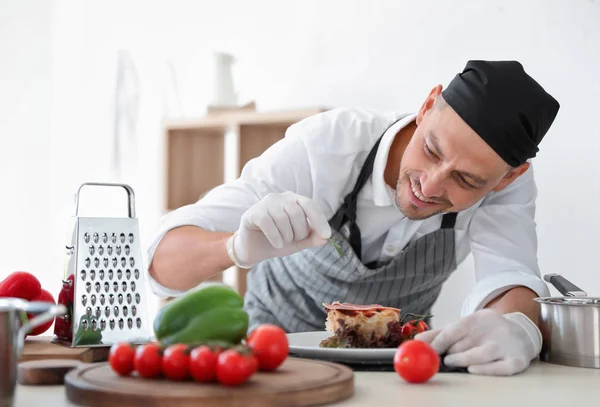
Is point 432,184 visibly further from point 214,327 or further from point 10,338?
point 10,338

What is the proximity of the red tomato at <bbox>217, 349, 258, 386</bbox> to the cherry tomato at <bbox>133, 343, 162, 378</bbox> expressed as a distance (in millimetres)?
93

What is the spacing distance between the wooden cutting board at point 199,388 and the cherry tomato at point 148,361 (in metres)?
0.01

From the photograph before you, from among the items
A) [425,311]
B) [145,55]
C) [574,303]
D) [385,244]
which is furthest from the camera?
[145,55]

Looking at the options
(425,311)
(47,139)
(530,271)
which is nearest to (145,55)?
(47,139)

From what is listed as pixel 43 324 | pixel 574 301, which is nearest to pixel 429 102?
pixel 574 301

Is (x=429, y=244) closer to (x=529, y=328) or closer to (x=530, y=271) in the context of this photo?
(x=530, y=271)

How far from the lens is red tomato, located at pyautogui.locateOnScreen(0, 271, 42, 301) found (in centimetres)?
143

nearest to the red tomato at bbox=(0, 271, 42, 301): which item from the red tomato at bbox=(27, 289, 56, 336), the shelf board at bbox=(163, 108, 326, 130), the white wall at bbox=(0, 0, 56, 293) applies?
the red tomato at bbox=(27, 289, 56, 336)

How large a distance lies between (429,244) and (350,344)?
2.30 ft

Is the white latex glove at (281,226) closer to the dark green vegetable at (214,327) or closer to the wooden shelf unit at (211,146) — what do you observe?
the dark green vegetable at (214,327)

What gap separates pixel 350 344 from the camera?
1354 millimetres

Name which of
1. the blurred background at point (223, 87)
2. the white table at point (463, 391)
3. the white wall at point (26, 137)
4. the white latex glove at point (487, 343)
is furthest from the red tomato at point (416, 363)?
the white wall at point (26, 137)

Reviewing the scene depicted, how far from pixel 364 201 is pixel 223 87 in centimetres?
167

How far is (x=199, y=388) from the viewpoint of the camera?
0.88 metres
